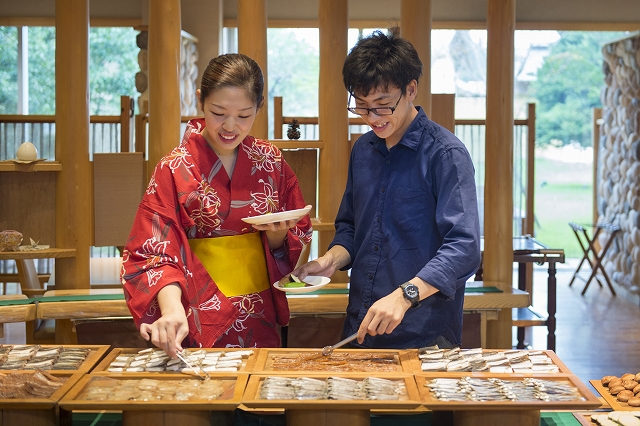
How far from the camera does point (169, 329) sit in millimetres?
1955

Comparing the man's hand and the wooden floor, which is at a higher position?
the man's hand

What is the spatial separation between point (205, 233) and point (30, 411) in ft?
2.52

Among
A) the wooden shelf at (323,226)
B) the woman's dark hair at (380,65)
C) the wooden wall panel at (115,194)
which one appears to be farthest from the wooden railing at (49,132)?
the woman's dark hair at (380,65)

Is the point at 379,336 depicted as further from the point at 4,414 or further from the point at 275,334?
the point at 4,414

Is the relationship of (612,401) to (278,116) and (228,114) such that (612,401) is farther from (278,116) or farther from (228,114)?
(278,116)

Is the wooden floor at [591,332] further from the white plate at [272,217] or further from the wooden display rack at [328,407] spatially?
the wooden display rack at [328,407]

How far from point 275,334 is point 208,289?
11.0 inches

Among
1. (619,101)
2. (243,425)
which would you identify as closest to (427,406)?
(243,425)

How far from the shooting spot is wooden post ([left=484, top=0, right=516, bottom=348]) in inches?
148

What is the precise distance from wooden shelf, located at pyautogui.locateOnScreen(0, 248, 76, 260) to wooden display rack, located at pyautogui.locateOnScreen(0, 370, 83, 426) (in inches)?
77.1

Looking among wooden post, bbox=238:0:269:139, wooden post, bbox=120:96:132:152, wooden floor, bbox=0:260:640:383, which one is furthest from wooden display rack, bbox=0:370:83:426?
wooden post, bbox=120:96:132:152

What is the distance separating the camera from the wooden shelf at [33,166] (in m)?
3.63

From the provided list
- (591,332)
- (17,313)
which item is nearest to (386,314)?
(17,313)

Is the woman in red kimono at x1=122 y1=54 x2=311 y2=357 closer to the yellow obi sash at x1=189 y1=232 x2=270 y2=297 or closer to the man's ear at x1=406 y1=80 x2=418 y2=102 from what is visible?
the yellow obi sash at x1=189 y1=232 x2=270 y2=297
